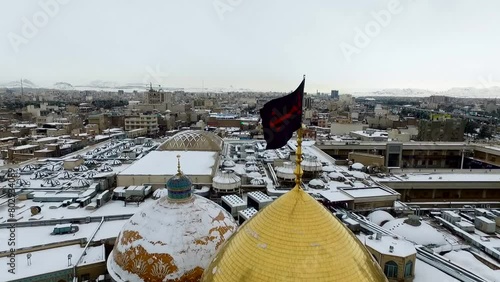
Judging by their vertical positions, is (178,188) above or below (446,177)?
above

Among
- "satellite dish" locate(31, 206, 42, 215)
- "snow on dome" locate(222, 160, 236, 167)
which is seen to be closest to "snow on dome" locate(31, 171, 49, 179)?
"satellite dish" locate(31, 206, 42, 215)

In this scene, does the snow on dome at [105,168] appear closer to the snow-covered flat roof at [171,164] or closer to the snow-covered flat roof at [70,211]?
the snow-covered flat roof at [171,164]

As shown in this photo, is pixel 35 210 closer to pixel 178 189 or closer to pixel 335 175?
pixel 178 189

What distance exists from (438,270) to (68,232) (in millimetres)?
20286

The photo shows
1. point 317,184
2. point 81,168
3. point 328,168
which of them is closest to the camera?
point 317,184

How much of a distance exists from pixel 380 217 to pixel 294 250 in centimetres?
2071

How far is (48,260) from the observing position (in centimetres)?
1642

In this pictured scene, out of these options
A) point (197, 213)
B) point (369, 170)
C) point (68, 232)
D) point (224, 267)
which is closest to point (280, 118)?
point (224, 267)

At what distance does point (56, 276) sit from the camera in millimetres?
15406

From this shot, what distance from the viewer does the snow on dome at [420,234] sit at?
2189 cm

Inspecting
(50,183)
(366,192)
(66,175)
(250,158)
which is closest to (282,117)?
(366,192)

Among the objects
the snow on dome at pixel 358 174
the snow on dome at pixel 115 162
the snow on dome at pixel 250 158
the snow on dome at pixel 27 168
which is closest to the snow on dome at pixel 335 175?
the snow on dome at pixel 358 174

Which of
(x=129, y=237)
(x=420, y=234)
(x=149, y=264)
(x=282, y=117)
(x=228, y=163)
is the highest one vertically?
(x=282, y=117)

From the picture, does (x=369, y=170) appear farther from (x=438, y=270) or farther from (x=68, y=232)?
(x=68, y=232)
